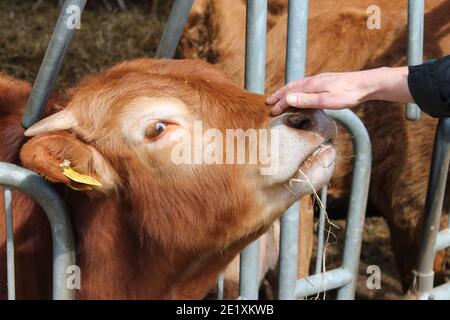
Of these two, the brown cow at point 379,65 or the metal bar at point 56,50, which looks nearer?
the metal bar at point 56,50

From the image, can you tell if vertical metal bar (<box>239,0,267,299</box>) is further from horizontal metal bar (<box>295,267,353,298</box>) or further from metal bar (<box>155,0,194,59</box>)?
horizontal metal bar (<box>295,267,353,298</box>)

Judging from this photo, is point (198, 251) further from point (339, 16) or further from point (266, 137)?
point (339, 16)

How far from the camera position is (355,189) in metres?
3.06

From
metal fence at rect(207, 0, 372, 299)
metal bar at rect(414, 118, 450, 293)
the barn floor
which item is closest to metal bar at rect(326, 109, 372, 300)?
metal fence at rect(207, 0, 372, 299)

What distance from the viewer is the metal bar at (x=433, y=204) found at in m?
3.31

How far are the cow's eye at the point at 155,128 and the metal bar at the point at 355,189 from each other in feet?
2.34

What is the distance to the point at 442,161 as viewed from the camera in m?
3.35

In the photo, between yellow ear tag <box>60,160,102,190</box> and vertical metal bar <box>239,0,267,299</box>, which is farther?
vertical metal bar <box>239,0,267,299</box>

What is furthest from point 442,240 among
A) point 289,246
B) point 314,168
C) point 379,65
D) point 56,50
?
point 56,50

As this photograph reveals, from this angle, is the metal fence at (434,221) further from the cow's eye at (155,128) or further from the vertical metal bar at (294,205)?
the cow's eye at (155,128)

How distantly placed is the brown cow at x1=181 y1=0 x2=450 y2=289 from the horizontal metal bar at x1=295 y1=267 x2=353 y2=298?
105 centimetres

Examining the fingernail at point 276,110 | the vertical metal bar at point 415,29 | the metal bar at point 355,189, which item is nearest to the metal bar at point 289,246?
the metal bar at point 355,189

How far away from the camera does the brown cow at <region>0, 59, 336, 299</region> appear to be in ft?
7.74

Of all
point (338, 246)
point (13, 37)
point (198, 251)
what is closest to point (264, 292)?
point (338, 246)
